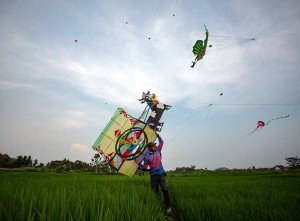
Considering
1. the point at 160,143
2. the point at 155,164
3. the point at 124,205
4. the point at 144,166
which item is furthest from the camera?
the point at 160,143

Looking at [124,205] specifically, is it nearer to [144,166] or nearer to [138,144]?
[138,144]

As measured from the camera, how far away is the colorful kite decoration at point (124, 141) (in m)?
5.63

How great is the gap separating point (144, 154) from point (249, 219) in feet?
11.1

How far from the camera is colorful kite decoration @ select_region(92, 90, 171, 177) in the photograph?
5.63 metres

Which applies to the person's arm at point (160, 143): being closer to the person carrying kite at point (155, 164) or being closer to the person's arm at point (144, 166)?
the person carrying kite at point (155, 164)

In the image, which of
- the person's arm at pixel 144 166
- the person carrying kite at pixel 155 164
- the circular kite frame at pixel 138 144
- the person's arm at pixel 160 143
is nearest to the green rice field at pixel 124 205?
the person carrying kite at pixel 155 164

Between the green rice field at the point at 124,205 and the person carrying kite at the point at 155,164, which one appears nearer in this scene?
the green rice field at the point at 124,205

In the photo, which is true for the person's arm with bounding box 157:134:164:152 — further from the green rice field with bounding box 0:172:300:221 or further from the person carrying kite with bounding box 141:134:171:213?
the green rice field with bounding box 0:172:300:221

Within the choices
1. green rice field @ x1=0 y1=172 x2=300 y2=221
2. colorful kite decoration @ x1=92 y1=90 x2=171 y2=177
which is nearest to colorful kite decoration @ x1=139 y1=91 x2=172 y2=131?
colorful kite decoration @ x1=92 y1=90 x2=171 y2=177

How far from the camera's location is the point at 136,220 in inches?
90.8

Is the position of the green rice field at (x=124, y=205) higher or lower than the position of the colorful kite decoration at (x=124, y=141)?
lower

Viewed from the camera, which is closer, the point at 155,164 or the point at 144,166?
the point at 155,164

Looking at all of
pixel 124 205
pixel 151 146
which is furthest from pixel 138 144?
pixel 124 205

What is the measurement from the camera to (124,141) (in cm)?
562
